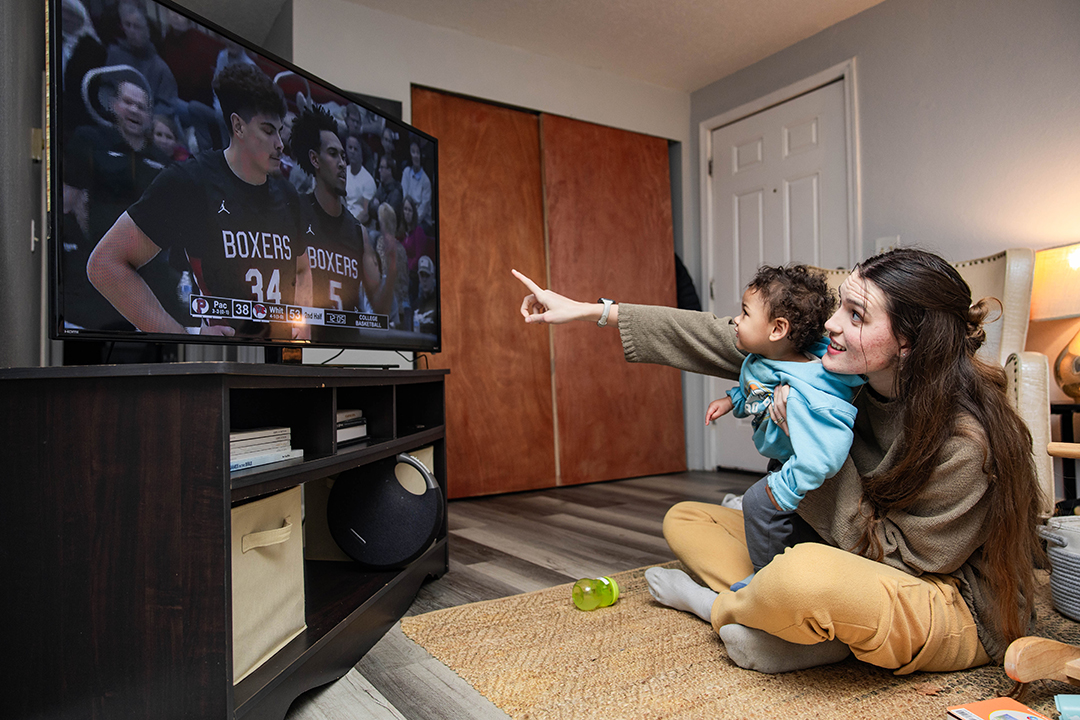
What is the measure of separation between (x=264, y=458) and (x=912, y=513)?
1111mm

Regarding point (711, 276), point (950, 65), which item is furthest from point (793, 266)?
point (711, 276)

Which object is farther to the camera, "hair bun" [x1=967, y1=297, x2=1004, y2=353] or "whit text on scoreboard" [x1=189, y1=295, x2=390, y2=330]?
"whit text on scoreboard" [x1=189, y1=295, x2=390, y2=330]

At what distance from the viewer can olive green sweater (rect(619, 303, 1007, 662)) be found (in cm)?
105

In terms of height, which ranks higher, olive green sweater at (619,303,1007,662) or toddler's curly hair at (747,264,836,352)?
toddler's curly hair at (747,264,836,352)

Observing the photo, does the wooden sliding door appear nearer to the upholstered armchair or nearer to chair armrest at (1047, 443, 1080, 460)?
the upholstered armchair

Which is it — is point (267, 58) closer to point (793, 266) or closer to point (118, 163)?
point (118, 163)

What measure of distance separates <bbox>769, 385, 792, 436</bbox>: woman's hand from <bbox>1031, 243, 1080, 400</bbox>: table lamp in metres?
1.71

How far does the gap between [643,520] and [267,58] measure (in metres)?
2.07

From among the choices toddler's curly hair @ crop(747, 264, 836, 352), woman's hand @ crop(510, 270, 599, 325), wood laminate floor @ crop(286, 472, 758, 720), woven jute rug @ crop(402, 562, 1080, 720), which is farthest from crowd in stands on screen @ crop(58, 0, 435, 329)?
toddler's curly hair @ crop(747, 264, 836, 352)

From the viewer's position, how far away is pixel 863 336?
3.58ft

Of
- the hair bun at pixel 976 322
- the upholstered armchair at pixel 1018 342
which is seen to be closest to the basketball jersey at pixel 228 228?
the hair bun at pixel 976 322

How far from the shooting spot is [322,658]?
Answer: 1209mm

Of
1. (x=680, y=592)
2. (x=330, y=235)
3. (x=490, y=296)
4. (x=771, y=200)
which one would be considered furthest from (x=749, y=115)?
(x=680, y=592)

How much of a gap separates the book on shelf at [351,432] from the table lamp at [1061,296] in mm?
2302
